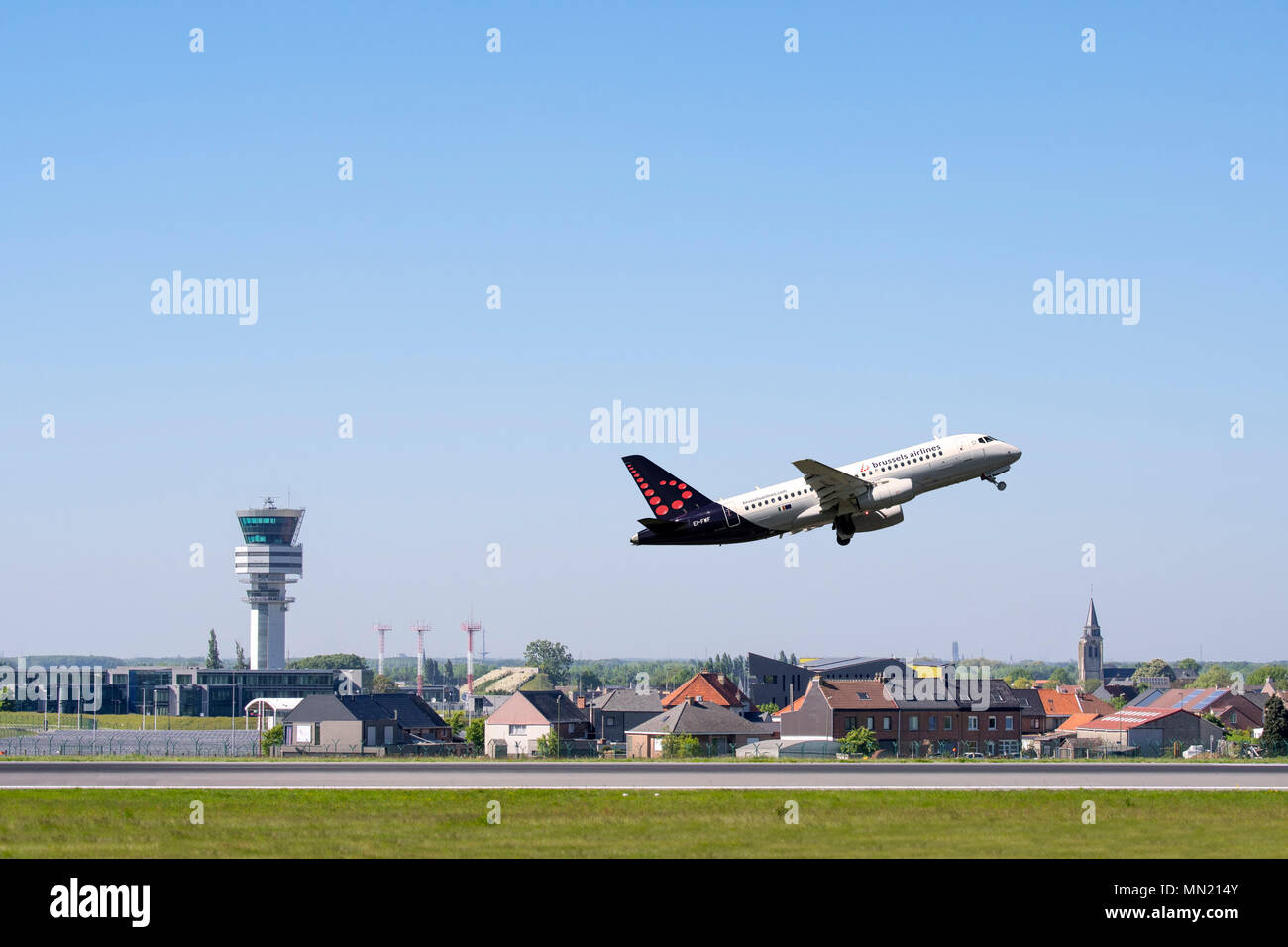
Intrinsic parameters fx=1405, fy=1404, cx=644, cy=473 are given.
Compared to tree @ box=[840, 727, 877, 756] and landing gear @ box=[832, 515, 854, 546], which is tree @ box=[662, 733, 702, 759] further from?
landing gear @ box=[832, 515, 854, 546]

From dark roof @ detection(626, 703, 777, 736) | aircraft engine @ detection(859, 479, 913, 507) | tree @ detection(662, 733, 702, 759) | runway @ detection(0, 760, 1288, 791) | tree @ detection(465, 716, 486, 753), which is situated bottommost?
tree @ detection(465, 716, 486, 753)

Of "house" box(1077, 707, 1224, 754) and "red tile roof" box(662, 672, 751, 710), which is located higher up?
"red tile roof" box(662, 672, 751, 710)

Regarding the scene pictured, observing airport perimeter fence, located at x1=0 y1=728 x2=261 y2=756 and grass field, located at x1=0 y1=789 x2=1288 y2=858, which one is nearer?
grass field, located at x1=0 y1=789 x2=1288 y2=858

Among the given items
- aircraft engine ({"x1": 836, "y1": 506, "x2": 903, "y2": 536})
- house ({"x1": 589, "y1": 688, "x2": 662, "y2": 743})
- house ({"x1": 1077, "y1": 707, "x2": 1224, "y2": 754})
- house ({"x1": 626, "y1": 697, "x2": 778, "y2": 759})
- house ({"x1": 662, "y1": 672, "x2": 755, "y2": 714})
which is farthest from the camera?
house ({"x1": 662, "y1": 672, "x2": 755, "y2": 714})

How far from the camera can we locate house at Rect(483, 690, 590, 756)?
5782 inches

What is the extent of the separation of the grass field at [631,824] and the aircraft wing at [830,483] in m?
26.3

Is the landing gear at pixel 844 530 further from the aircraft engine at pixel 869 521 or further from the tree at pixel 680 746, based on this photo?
the tree at pixel 680 746

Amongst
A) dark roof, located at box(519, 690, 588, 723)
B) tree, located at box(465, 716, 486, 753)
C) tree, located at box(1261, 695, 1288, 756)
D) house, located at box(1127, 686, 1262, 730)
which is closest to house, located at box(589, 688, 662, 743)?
dark roof, located at box(519, 690, 588, 723)

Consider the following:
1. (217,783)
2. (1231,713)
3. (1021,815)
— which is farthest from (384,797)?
(1231,713)

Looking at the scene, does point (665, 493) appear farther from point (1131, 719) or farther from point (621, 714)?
point (1131, 719)

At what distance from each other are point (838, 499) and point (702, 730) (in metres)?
54.9
